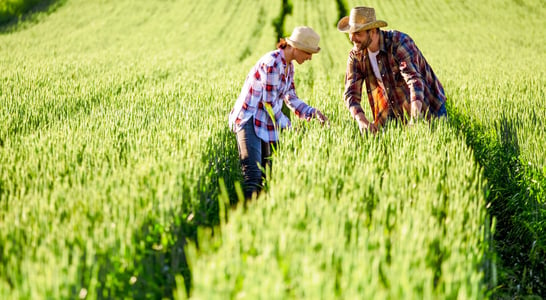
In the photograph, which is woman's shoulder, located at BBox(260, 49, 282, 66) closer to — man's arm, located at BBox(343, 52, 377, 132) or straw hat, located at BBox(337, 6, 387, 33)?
straw hat, located at BBox(337, 6, 387, 33)

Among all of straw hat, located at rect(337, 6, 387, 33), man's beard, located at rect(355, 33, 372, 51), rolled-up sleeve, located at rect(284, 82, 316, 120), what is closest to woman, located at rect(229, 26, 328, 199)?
rolled-up sleeve, located at rect(284, 82, 316, 120)

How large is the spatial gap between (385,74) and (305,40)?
0.99 meters

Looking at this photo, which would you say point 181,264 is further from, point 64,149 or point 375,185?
point 64,149

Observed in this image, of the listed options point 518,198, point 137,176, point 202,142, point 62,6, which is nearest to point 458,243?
point 137,176

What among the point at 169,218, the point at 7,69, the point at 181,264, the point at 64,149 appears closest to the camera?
the point at 169,218

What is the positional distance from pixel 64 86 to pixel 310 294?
575 cm

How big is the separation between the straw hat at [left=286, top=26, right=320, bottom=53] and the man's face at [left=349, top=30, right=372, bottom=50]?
481 mm

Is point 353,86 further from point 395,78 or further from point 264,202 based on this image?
point 264,202

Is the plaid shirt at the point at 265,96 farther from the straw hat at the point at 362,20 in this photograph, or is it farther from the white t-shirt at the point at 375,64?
the white t-shirt at the point at 375,64

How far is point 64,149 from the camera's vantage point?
122 inches

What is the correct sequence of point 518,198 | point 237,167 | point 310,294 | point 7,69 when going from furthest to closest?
1. point 7,69
2. point 237,167
3. point 518,198
4. point 310,294

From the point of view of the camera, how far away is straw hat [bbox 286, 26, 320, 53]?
10.7 ft

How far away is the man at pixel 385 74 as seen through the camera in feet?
12.0

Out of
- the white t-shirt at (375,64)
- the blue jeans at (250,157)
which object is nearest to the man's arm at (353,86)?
the white t-shirt at (375,64)
